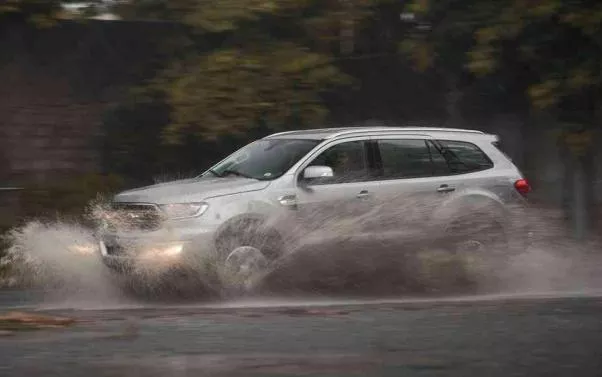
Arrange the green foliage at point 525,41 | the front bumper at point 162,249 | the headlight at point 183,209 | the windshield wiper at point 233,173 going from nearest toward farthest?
the front bumper at point 162,249, the headlight at point 183,209, the windshield wiper at point 233,173, the green foliage at point 525,41

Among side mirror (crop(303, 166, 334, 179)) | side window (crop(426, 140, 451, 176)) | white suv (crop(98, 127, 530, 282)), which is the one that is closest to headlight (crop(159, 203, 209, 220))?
white suv (crop(98, 127, 530, 282))

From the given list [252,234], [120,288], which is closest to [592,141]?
[252,234]

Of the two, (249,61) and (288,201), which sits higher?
(249,61)

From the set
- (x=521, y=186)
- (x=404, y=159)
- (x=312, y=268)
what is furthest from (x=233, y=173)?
(x=521, y=186)

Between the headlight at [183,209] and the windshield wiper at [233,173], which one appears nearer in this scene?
the headlight at [183,209]

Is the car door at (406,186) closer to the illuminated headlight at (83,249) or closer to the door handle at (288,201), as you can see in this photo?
the door handle at (288,201)

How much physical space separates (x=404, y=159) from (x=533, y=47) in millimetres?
3591

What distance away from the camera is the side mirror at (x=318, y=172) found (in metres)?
12.2

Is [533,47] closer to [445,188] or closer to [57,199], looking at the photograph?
[445,188]

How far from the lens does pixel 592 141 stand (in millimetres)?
16094

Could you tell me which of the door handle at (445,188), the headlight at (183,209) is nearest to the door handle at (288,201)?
the headlight at (183,209)

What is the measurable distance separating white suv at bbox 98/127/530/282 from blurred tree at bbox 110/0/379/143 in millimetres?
1502

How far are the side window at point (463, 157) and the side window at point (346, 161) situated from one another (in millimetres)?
1105

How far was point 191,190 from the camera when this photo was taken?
11883mm
